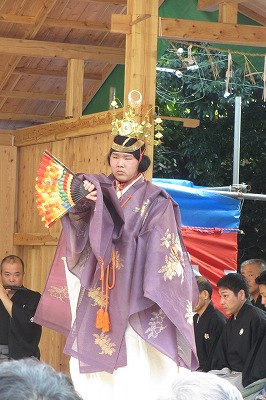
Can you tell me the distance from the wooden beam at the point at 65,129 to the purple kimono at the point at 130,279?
1.64 meters

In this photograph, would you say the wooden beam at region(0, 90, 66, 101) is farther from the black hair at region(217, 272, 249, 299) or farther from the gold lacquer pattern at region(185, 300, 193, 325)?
the gold lacquer pattern at region(185, 300, 193, 325)

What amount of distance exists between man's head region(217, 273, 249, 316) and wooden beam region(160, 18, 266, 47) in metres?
1.65

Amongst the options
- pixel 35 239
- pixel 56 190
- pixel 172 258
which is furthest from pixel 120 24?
pixel 35 239

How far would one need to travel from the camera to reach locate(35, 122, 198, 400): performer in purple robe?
4.32 m

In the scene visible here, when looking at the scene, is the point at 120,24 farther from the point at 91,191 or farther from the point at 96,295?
the point at 96,295

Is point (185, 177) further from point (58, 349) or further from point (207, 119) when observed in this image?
point (58, 349)

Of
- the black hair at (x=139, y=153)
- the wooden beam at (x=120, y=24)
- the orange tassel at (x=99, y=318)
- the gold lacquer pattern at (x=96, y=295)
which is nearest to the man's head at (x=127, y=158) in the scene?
the black hair at (x=139, y=153)

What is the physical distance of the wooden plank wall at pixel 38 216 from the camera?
6.39 meters

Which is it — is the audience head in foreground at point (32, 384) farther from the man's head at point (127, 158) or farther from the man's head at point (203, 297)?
the man's head at point (203, 297)

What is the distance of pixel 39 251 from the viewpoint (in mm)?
7074

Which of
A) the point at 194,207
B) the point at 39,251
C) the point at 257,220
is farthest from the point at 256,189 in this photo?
the point at 39,251

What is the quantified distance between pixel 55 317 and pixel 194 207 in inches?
119

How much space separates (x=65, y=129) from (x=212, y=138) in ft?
20.1

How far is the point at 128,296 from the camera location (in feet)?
14.3
